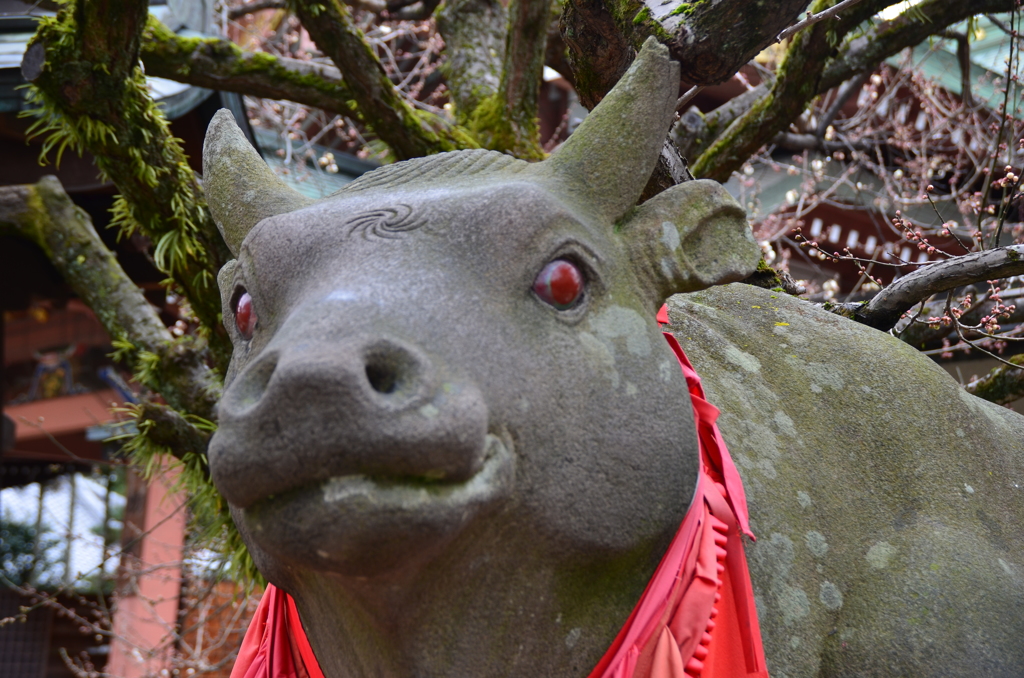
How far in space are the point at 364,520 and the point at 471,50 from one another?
176 inches

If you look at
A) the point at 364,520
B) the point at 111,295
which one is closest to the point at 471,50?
the point at 111,295

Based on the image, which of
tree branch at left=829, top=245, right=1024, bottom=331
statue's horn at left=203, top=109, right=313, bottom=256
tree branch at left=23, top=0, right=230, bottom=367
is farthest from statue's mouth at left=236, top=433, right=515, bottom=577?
tree branch at left=23, top=0, right=230, bottom=367

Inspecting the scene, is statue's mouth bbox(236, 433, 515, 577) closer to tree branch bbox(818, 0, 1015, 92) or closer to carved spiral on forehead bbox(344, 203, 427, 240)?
carved spiral on forehead bbox(344, 203, 427, 240)

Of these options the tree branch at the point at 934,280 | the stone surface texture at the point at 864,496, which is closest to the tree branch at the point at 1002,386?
the tree branch at the point at 934,280

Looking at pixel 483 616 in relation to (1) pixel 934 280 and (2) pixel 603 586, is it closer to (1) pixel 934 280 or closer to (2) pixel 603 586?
(2) pixel 603 586

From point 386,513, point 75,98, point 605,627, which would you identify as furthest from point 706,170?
point 386,513

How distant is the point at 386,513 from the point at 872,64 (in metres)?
4.15

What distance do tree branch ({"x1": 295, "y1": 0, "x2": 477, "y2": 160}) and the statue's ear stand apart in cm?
240

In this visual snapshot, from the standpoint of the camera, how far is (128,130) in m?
3.56

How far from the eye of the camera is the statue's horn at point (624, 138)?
73.0 inches

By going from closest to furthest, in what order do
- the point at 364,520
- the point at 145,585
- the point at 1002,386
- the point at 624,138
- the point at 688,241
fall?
the point at 364,520 → the point at 624,138 → the point at 688,241 → the point at 1002,386 → the point at 145,585

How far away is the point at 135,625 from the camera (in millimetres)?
7844

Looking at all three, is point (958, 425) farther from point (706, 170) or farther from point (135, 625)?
point (135, 625)

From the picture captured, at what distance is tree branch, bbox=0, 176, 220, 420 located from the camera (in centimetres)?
A: 393
